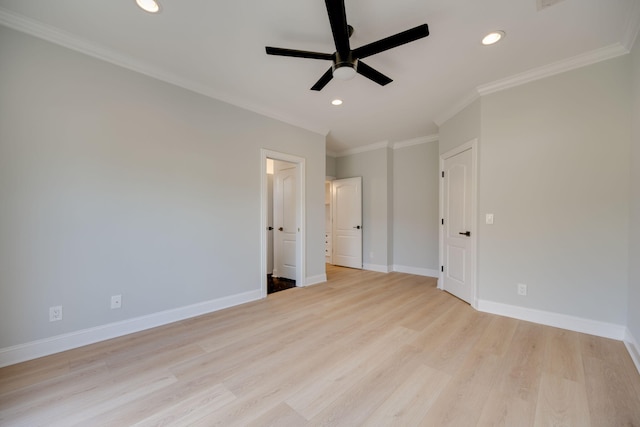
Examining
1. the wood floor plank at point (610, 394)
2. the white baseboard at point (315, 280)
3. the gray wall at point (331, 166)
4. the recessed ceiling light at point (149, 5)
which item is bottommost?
the wood floor plank at point (610, 394)

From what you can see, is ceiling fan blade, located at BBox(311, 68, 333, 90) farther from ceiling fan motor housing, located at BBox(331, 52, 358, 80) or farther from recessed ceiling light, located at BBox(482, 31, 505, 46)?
recessed ceiling light, located at BBox(482, 31, 505, 46)

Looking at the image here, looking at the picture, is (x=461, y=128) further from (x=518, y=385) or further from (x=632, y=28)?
(x=518, y=385)

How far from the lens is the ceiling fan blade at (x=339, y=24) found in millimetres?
1551

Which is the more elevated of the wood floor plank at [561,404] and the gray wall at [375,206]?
the gray wall at [375,206]

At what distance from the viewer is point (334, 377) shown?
189 cm

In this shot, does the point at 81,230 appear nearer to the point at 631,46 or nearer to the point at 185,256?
the point at 185,256

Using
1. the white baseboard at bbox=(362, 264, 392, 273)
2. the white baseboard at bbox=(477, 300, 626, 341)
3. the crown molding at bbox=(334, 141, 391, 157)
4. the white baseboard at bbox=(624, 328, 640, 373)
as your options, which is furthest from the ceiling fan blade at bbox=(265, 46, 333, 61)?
the white baseboard at bbox=(362, 264, 392, 273)

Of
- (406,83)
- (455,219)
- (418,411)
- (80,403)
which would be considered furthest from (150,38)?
(455,219)

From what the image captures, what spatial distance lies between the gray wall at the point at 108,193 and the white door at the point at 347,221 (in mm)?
2804

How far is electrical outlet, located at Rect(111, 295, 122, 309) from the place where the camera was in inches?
98.1

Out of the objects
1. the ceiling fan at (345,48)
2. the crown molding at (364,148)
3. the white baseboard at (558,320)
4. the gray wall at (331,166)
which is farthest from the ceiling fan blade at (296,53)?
the gray wall at (331,166)

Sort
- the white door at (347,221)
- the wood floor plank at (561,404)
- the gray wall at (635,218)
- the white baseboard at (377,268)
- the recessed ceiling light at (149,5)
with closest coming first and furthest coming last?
the wood floor plank at (561,404)
the recessed ceiling light at (149,5)
the gray wall at (635,218)
the white baseboard at (377,268)
the white door at (347,221)

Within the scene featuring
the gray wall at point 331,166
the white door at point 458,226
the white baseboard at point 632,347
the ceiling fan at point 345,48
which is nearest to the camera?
the ceiling fan at point 345,48

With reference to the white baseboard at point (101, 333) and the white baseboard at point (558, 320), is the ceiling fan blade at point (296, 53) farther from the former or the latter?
the white baseboard at point (558, 320)
